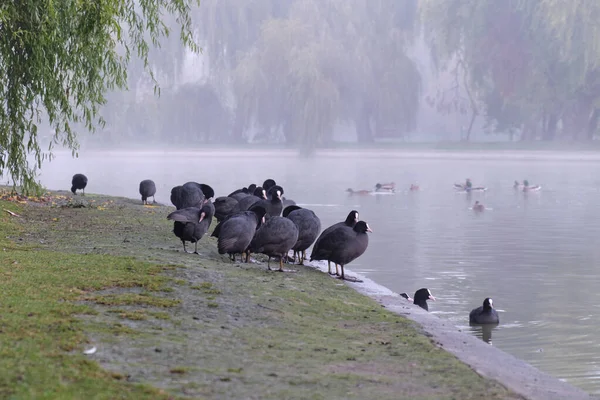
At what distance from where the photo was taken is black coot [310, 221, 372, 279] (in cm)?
1316

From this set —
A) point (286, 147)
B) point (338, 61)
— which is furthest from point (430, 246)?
point (286, 147)

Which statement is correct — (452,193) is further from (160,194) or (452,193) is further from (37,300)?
(37,300)

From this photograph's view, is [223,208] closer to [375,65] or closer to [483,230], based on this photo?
[483,230]

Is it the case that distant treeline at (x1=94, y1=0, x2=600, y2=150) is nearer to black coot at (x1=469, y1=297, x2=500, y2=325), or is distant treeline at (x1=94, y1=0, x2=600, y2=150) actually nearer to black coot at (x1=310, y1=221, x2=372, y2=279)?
black coot at (x1=310, y1=221, x2=372, y2=279)

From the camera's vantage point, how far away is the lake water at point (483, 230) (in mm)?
12625

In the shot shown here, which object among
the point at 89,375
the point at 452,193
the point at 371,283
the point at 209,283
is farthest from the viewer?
the point at 452,193

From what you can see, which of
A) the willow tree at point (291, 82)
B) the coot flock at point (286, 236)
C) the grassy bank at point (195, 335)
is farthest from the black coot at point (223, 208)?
the willow tree at point (291, 82)

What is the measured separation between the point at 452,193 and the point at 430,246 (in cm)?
1969

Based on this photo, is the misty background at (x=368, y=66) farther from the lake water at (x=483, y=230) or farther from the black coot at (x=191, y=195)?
the black coot at (x=191, y=195)

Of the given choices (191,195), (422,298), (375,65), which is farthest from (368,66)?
(422,298)

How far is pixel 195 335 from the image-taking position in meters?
8.16

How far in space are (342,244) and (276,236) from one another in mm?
978

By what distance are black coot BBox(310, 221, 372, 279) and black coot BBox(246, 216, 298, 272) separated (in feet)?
1.87

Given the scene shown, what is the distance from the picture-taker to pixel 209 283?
1102 cm
